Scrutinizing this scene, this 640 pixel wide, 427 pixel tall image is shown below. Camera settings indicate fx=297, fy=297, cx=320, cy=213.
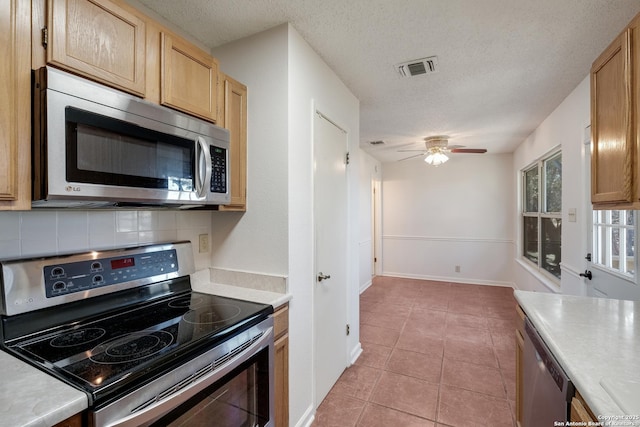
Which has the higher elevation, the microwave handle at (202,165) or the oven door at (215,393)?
the microwave handle at (202,165)

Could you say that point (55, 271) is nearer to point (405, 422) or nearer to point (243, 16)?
point (243, 16)

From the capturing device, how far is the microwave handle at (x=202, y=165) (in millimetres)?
1396

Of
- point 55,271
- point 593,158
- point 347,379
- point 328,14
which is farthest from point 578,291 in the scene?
point 55,271

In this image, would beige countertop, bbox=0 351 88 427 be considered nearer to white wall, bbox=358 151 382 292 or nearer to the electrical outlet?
the electrical outlet

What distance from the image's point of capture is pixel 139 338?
111 cm

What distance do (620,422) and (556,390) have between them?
1.25ft

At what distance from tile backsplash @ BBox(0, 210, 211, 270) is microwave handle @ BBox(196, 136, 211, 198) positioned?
43 cm

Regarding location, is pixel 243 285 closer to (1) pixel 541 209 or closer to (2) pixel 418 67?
(2) pixel 418 67

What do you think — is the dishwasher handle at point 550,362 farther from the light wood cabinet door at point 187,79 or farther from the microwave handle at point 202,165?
the light wood cabinet door at point 187,79

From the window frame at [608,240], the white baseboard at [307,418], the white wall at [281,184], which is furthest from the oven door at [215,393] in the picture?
the window frame at [608,240]

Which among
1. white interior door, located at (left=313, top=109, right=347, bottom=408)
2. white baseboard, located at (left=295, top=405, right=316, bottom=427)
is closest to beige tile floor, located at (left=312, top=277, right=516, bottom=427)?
white baseboard, located at (left=295, top=405, right=316, bottom=427)

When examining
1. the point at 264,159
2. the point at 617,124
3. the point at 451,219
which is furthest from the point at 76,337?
the point at 451,219

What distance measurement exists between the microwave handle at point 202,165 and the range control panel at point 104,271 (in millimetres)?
467

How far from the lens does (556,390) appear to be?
1080 mm
